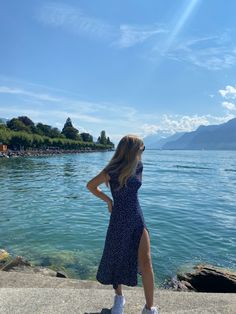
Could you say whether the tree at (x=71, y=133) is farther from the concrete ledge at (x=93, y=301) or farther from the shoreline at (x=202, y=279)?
the concrete ledge at (x=93, y=301)

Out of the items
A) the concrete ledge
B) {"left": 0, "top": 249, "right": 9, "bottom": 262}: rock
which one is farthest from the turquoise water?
the concrete ledge

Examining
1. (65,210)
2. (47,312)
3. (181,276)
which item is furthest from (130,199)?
(65,210)

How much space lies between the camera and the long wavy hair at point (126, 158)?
4918mm

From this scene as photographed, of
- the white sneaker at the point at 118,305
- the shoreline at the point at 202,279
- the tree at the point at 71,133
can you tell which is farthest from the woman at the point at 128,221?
the tree at the point at 71,133

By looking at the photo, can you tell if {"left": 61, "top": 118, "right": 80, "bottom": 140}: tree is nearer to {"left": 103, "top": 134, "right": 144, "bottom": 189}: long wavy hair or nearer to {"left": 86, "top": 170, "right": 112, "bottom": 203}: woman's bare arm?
{"left": 86, "top": 170, "right": 112, "bottom": 203}: woman's bare arm

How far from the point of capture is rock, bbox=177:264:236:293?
8.65m

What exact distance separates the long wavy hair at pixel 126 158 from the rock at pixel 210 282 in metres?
4.73

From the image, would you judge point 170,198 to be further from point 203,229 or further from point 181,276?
point 181,276

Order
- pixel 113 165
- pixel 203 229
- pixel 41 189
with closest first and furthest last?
pixel 113 165, pixel 203 229, pixel 41 189

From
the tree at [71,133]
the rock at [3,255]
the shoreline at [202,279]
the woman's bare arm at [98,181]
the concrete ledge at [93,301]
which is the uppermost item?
the tree at [71,133]

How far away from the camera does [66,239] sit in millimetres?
15422

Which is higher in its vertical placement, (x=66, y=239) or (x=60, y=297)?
(x=60, y=297)

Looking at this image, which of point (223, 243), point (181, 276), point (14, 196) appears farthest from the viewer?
point (14, 196)

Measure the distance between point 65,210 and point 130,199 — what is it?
17.9 m
